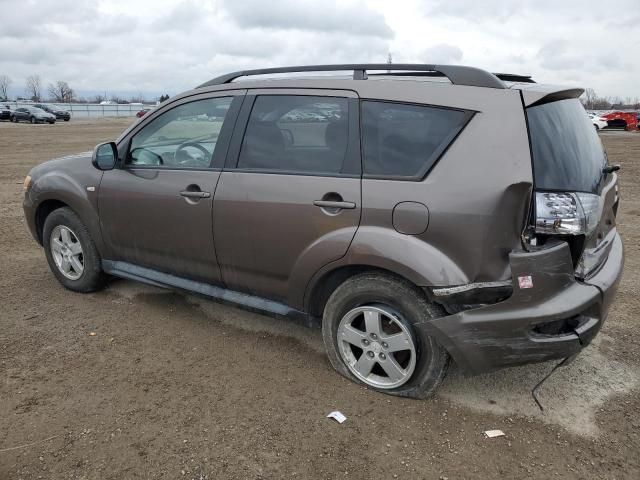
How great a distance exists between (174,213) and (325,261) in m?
1.27

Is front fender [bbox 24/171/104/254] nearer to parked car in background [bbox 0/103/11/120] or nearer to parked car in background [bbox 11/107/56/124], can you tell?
parked car in background [bbox 11/107/56/124]

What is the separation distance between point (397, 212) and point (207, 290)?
5.36ft

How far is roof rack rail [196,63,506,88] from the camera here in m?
2.83

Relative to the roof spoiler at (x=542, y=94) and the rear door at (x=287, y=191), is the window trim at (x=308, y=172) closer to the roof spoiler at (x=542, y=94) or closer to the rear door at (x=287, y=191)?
the rear door at (x=287, y=191)

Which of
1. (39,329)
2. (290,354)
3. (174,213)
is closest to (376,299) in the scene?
(290,354)

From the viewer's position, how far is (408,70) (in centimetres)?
318

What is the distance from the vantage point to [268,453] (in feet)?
8.92

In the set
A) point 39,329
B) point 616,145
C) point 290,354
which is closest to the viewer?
point 290,354

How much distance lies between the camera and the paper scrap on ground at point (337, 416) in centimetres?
298

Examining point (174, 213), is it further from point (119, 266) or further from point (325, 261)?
point (325, 261)

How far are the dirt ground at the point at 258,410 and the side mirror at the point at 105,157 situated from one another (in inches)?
46.1

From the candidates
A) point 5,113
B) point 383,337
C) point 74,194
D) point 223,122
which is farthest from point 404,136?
point 5,113

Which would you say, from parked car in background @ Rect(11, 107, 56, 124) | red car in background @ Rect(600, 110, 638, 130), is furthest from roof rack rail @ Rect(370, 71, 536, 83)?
parked car in background @ Rect(11, 107, 56, 124)

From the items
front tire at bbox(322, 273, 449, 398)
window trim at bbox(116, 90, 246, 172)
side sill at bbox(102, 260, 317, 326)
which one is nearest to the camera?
front tire at bbox(322, 273, 449, 398)
